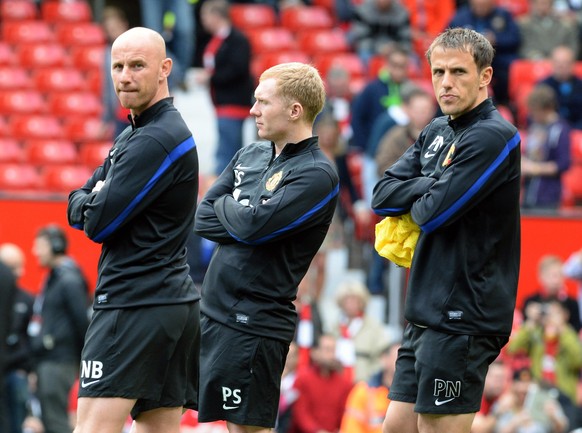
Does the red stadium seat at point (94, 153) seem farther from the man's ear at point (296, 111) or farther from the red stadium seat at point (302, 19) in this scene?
the man's ear at point (296, 111)

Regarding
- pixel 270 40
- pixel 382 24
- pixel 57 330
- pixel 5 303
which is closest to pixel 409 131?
pixel 57 330

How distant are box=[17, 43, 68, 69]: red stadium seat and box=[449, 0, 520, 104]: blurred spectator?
484 cm

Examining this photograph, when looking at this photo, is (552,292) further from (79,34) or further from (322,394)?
(79,34)

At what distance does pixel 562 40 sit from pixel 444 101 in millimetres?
10337

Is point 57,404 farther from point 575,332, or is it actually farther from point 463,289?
point 463,289

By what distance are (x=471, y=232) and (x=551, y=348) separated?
215 inches

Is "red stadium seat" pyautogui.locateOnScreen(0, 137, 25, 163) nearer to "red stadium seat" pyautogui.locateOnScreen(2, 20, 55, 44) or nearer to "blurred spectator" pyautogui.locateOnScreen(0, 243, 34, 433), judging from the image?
"red stadium seat" pyautogui.locateOnScreen(2, 20, 55, 44)

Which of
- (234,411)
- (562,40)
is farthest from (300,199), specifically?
(562,40)

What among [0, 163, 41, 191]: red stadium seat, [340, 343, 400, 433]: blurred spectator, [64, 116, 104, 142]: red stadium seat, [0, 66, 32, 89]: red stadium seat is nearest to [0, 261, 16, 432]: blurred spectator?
[340, 343, 400, 433]: blurred spectator

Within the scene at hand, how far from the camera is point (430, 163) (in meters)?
5.97

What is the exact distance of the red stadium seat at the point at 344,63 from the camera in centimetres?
1616

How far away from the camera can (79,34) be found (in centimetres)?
1667

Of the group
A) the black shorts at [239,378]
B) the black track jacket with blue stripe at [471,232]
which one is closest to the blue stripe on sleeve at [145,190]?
the black shorts at [239,378]

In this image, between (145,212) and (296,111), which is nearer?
(145,212)
